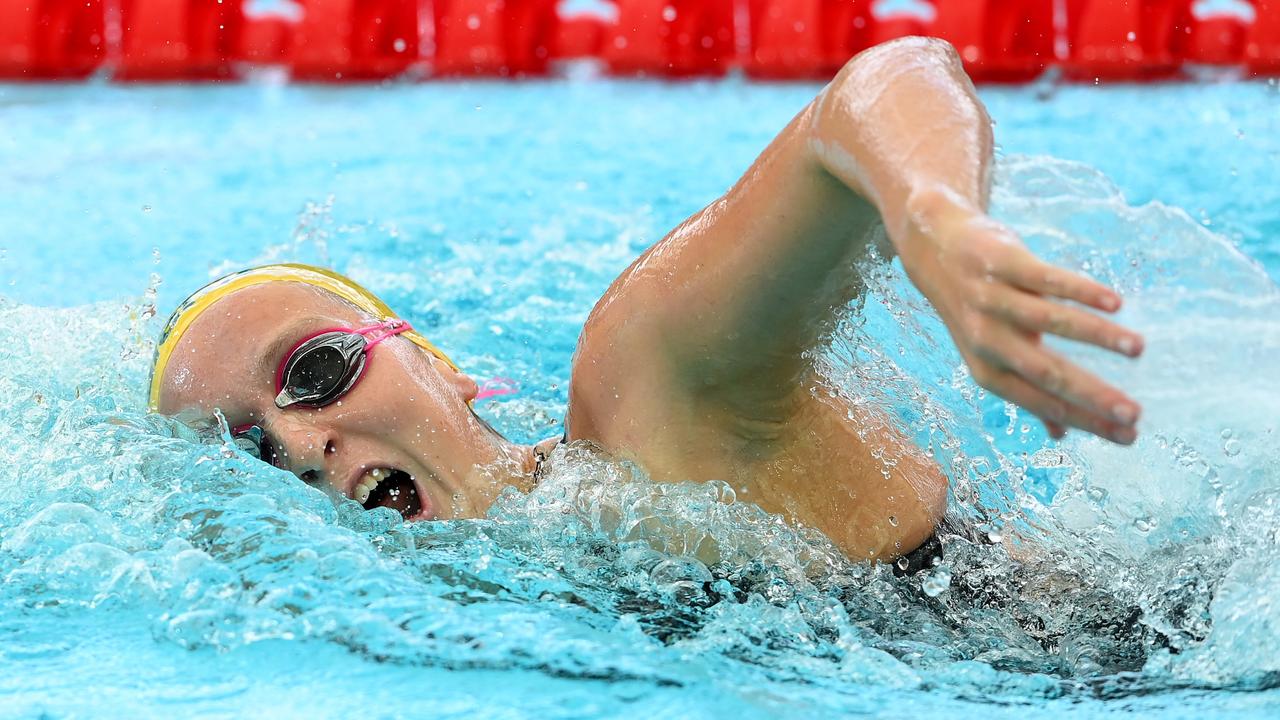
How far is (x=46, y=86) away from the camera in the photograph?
21.2ft

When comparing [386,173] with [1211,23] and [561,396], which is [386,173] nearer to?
[561,396]

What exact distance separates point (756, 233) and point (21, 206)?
404 cm

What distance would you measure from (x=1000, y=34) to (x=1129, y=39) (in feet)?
1.86

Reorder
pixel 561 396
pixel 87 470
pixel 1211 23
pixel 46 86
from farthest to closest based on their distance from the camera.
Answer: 1. pixel 46 86
2. pixel 1211 23
3. pixel 561 396
4. pixel 87 470

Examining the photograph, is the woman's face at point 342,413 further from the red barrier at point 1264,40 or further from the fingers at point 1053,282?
the red barrier at point 1264,40

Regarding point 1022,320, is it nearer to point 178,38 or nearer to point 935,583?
point 935,583

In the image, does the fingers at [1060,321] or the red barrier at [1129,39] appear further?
the red barrier at [1129,39]

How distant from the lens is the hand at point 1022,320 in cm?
86

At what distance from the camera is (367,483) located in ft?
5.51

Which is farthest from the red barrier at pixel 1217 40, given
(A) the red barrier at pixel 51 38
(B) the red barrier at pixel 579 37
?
(A) the red barrier at pixel 51 38

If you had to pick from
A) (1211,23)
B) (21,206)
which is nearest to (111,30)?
(21,206)

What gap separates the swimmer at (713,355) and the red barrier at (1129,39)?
4.84m

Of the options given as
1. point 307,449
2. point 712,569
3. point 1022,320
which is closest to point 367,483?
point 307,449

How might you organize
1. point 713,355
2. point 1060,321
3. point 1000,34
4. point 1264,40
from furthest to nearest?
point 1000,34, point 1264,40, point 713,355, point 1060,321
